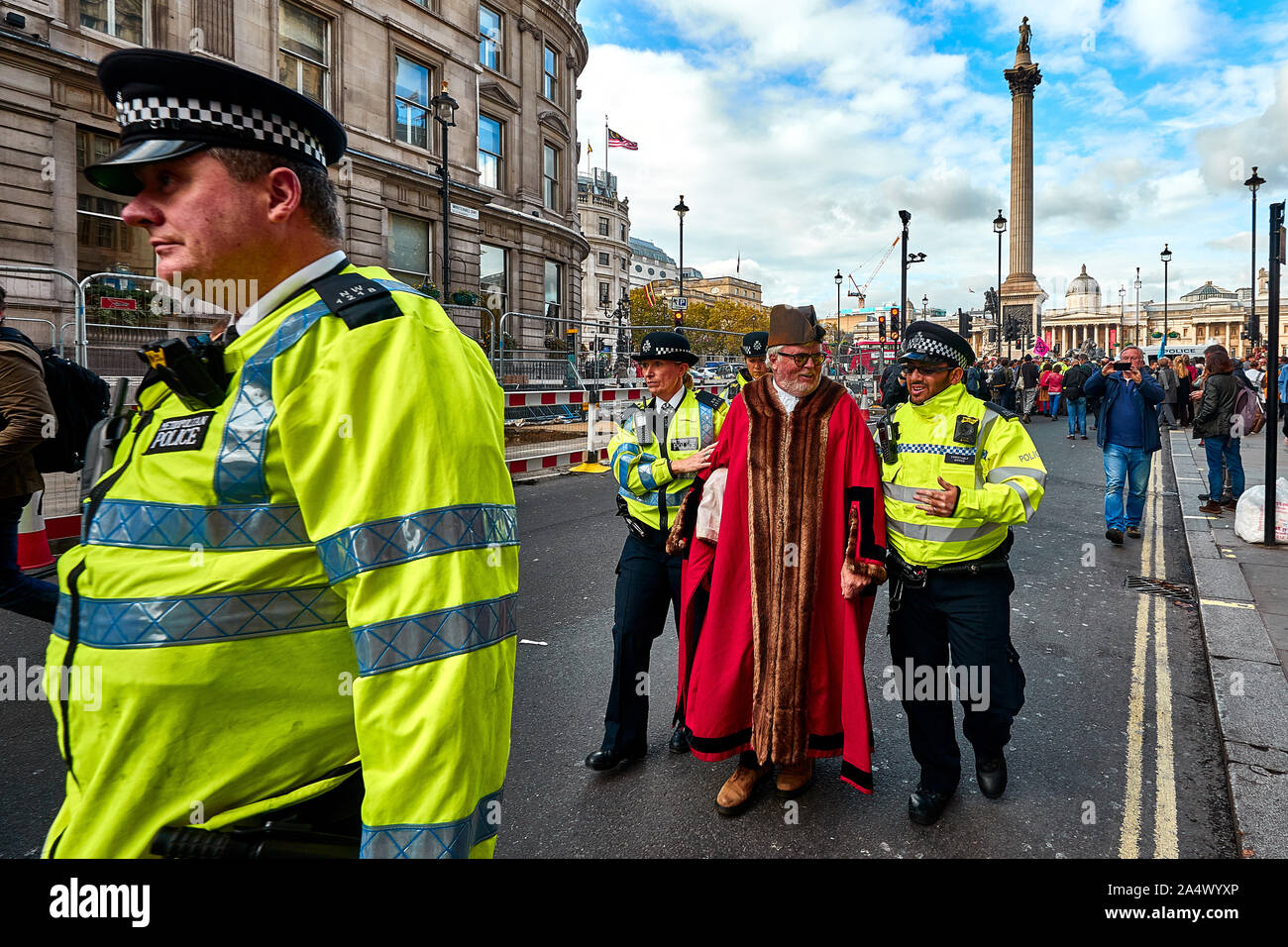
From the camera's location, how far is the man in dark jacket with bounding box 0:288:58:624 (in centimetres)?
453

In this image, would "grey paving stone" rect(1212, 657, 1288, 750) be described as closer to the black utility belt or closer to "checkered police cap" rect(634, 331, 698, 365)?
the black utility belt

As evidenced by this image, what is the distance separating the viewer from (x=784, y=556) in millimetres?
3578

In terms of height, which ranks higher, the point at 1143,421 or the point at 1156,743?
the point at 1143,421

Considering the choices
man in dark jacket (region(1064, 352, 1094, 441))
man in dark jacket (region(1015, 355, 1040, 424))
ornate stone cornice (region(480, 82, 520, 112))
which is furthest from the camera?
ornate stone cornice (region(480, 82, 520, 112))

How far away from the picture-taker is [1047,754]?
4.03 m

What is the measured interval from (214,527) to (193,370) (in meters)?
0.24

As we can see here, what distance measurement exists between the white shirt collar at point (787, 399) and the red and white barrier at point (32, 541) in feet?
21.1

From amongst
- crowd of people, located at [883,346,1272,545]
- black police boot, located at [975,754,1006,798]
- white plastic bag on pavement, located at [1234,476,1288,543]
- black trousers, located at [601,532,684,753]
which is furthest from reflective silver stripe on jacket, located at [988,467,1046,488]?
white plastic bag on pavement, located at [1234,476,1288,543]

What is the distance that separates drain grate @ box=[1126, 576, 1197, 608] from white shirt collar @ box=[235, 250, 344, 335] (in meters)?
7.51

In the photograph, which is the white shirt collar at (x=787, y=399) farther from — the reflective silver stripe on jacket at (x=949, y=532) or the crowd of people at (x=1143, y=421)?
the crowd of people at (x=1143, y=421)

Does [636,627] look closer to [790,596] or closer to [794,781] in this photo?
[790,596]

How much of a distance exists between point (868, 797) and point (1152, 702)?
7.40 ft

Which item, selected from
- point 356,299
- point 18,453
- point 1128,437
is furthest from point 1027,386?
point 356,299
